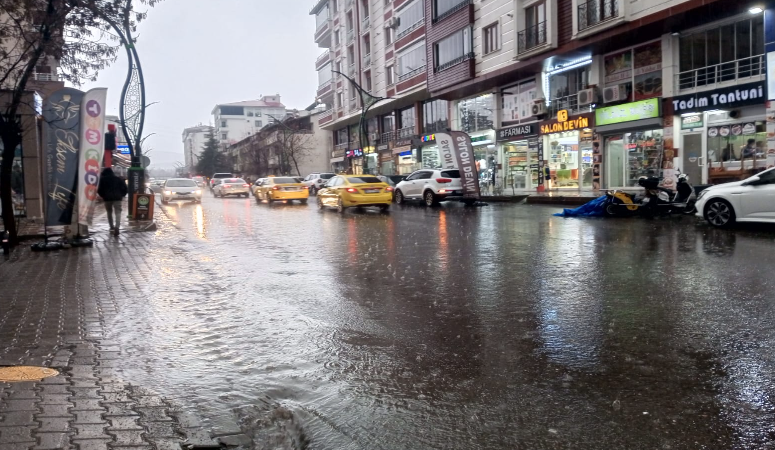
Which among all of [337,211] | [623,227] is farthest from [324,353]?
[337,211]

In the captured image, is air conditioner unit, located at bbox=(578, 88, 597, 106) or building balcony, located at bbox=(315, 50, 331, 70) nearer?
air conditioner unit, located at bbox=(578, 88, 597, 106)

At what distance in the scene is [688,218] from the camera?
664 inches

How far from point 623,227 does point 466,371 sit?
11419 mm

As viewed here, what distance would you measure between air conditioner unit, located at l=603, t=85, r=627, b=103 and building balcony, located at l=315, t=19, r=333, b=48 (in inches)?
1454

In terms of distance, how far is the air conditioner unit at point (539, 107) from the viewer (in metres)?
30.4

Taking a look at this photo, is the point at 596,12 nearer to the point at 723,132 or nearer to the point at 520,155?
the point at 723,132

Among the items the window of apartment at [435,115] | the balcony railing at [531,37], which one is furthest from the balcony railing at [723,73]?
the window of apartment at [435,115]

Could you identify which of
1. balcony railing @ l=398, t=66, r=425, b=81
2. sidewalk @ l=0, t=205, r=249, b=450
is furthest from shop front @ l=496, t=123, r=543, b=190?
sidewalk @ l=0, t=205, r=249, b=450

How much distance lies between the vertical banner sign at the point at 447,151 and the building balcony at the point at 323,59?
35684 mm

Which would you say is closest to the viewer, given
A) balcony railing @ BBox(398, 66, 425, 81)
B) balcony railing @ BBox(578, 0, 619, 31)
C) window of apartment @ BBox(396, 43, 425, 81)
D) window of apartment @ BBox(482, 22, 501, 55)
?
balcony railing @ BBox(578, 0, 619, 31)

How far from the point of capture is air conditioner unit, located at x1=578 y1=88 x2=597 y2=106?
2686 centimetres

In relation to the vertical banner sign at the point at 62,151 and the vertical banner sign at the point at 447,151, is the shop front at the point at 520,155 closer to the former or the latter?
the vertical banner sign at the point at 447,151

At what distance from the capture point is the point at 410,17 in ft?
138

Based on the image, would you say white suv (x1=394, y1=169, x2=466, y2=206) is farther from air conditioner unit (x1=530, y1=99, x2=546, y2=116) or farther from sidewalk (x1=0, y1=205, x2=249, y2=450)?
sidewalk (x1=0, y1=205, x2=249, y2=450)
